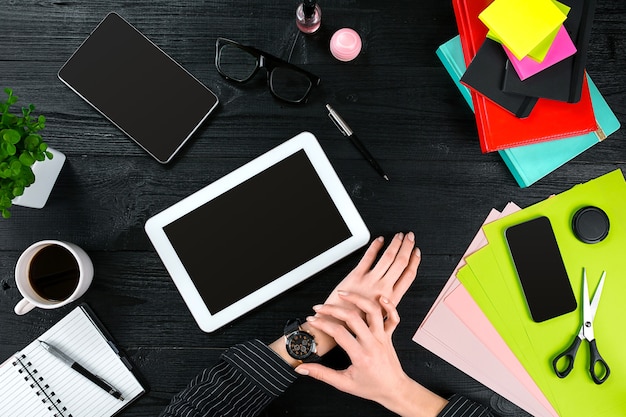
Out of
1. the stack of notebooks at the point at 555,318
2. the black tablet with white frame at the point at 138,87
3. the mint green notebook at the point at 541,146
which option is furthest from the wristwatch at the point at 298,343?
the mint green notebook at the point at 541,146

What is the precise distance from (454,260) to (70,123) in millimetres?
866

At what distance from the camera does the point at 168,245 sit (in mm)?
967

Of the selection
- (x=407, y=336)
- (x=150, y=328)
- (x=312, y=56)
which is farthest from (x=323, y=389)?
(x=312, y=56)

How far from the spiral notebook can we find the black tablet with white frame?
39 cm

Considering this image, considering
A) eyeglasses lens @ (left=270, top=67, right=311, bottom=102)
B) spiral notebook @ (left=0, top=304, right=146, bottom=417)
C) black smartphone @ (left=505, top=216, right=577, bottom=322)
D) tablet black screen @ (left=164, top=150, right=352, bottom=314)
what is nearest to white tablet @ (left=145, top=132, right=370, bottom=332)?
tablet black screen @ (left=164, top=150, right=352, bottom=314)

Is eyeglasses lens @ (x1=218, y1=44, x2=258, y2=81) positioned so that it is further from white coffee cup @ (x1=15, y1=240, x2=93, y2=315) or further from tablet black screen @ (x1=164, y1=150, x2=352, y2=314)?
white coffee cup @ (x1=15, y1=240, x2=93, y2=315)

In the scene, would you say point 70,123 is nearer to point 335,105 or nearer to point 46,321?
point 46,321

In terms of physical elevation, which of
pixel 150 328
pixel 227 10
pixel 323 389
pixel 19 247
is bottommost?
pixel 323 389

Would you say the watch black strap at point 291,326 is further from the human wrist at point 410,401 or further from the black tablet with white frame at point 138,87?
the black tablet with white frame at point 138,87

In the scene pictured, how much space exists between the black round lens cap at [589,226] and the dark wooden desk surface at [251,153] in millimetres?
76

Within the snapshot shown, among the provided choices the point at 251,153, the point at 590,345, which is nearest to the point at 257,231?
the point at 251,153

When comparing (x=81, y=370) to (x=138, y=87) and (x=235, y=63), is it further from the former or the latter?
(x=235, y=63)

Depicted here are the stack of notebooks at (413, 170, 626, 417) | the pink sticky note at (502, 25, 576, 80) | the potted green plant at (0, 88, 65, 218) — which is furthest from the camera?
the stack of notebooks at (413, 170, 626, 417)

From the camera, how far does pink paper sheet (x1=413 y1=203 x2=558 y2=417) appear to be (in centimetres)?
101
